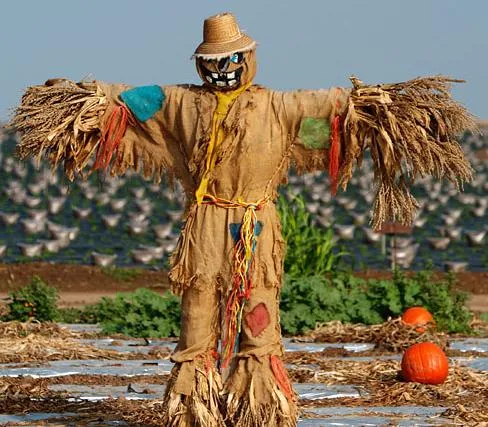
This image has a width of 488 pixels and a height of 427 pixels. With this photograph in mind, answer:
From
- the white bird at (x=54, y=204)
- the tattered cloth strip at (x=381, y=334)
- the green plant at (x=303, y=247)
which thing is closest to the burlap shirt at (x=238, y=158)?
the tattered cloth strip at (x=381, y=334)

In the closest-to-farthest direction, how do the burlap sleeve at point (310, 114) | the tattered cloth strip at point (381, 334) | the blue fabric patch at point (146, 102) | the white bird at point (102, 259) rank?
the burlap sleeve at point (310, 114), the blue fabric patch at point (146, 102), the tattered cloth strip at point (381, 334), the white bird at point (102, 259)

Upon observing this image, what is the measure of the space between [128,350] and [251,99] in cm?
420

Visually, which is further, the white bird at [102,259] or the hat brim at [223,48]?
the white bird at [102,259]

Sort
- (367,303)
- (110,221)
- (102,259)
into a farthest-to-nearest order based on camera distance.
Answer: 1. (110,221)
2. (102,259)
3. (367,303)

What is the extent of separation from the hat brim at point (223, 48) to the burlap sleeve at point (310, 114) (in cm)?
28

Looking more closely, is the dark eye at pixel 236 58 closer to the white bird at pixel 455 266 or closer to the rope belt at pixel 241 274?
the rope belt at pixel 241 274

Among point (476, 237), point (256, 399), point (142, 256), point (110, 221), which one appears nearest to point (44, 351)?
point (256, 399)

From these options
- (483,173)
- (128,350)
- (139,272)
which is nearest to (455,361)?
(128,350)

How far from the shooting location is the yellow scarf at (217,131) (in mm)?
6539

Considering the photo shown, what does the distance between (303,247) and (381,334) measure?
10.9 ft

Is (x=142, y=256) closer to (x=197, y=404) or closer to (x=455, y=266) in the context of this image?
(x=455, y=266)

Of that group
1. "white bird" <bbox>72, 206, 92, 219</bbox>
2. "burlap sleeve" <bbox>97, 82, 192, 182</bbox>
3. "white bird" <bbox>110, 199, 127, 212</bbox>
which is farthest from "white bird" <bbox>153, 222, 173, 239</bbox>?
"burlap sleeve" <bbox>97, 82, 192, 182</bbox>

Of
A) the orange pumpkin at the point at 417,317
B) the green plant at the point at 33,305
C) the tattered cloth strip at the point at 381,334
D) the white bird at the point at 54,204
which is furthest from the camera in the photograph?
the white bird at the point at 54,204

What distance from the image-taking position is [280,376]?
655 centimetres
